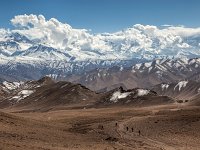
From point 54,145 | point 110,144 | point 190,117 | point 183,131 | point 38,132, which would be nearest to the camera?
point 54,145

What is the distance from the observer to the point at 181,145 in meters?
70.9

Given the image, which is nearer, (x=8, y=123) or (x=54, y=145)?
(x=54, y=145)

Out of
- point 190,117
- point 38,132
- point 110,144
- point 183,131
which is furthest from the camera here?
point 190,117

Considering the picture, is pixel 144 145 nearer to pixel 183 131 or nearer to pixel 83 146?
pixel 83 146

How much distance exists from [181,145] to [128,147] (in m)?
11.6

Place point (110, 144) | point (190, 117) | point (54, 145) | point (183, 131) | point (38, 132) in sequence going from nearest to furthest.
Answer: point (54, 145) < point (110, 144) < point (38, 132) < point (183, 131) < point (190, 117)

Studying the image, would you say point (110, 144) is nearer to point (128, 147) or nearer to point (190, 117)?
point (128, 147)

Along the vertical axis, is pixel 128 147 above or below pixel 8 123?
below

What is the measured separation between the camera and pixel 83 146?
62.8 meters

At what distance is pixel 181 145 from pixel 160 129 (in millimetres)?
16489

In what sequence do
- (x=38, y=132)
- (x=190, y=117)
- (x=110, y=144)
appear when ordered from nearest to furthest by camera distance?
(x=110, y=144), (x=38, y=132), (x=190, y=117)

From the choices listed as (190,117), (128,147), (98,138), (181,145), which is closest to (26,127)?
(98,138)

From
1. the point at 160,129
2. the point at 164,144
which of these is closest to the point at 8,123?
the point at 164,144

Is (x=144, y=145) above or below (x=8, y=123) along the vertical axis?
below
